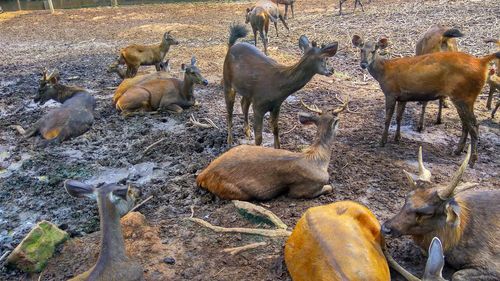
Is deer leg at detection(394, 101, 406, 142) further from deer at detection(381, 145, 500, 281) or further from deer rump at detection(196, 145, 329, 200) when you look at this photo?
deer at detection(381, 145, 500, 281)

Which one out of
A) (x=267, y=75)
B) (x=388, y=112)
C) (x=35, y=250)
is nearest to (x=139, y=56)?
(x=267, y=75)

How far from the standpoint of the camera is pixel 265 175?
4871 mm

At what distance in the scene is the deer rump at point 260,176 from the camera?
16.0ft

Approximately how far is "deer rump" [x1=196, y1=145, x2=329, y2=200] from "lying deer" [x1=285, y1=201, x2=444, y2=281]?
3.30 feet

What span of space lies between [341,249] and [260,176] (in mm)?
1694

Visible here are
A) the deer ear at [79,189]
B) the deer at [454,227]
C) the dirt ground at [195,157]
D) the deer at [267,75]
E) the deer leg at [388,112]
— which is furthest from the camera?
the deer leg at [388,112]

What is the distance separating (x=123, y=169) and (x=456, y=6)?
12.8 metres

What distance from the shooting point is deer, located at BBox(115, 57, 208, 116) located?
26.9 feet

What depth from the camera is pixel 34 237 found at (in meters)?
4.43

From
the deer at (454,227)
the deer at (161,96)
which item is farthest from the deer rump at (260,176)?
the deer at (161,96)

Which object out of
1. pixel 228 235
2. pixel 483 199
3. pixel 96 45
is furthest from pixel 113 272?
pixel 96 45

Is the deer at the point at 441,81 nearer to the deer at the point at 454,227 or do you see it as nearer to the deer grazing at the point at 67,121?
the deer at the point at 454,227

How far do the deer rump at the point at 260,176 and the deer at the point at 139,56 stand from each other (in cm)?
610

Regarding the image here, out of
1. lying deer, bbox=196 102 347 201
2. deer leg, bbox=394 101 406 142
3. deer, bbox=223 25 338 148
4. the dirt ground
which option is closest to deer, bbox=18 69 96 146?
the dirt ground
